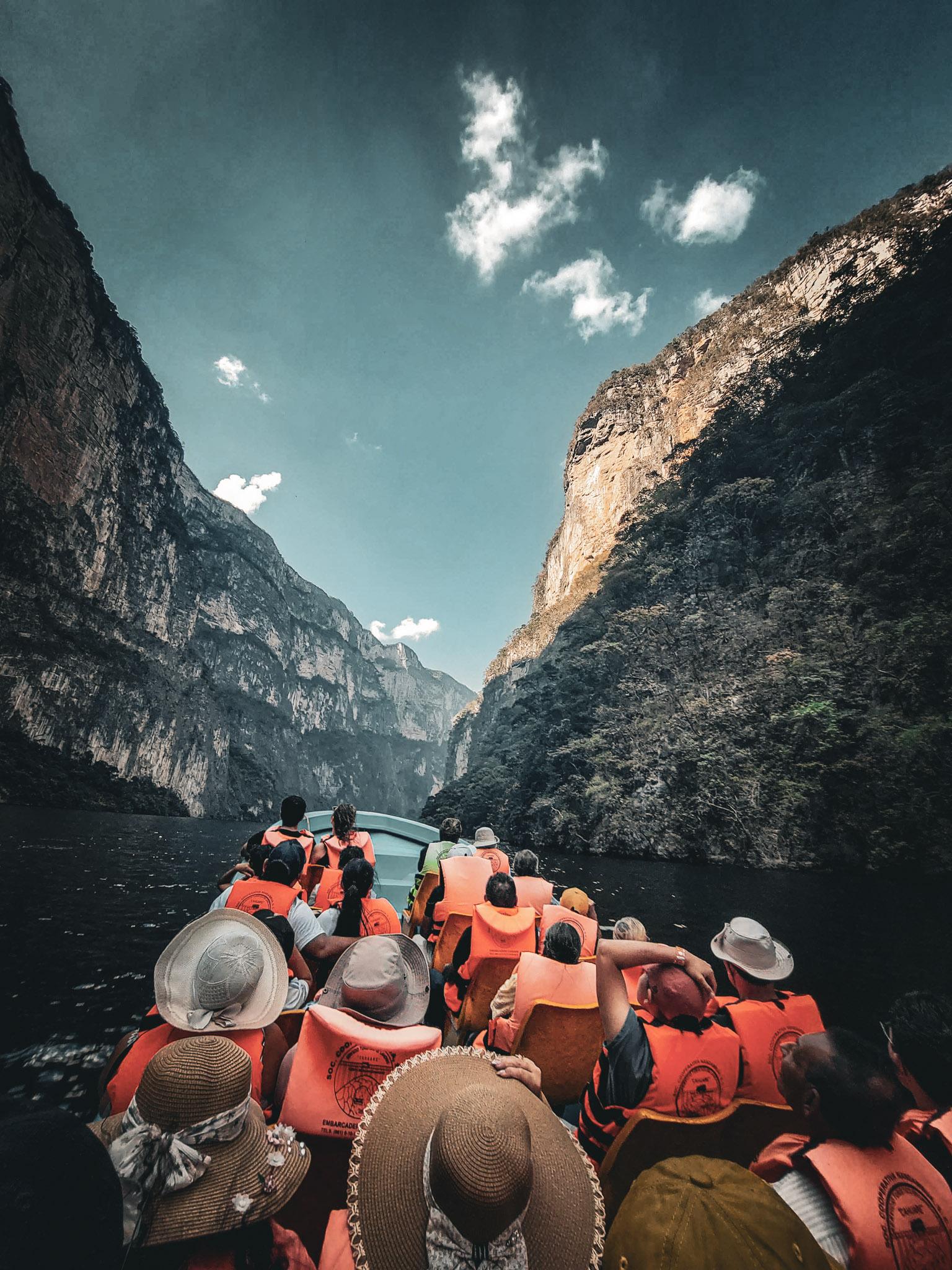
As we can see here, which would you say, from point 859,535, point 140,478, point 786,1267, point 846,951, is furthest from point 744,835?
point 140,478

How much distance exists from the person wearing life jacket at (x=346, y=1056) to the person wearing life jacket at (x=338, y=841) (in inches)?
125

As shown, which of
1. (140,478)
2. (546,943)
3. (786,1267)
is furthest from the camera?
(140,478)

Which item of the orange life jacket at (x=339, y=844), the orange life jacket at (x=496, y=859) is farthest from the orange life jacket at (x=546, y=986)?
the orange life jacket at (x=339, y=844)

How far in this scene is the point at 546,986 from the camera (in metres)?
2.86

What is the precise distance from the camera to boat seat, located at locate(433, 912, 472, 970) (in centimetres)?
465

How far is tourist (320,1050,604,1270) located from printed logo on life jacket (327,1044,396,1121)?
368 millimetres

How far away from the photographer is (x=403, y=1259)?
113 cm

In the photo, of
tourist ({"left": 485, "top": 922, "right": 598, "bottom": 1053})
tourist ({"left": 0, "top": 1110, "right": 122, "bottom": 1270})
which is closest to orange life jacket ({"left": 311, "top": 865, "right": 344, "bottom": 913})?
tourist ({"left": 485, "top": 922, "right": 598, "bottom": 1053})

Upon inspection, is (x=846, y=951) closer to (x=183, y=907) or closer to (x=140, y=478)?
(x=183, y=907)

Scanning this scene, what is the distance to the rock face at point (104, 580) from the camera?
4456cm

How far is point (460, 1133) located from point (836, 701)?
32540mm

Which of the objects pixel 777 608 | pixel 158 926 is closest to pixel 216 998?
pixel 158 926

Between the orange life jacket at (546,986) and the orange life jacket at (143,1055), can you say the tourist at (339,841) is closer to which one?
the orange life jacket at (546,986)

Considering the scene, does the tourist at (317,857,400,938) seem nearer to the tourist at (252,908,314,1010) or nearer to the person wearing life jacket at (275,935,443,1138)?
the tourist at (252,908,314,1010)
